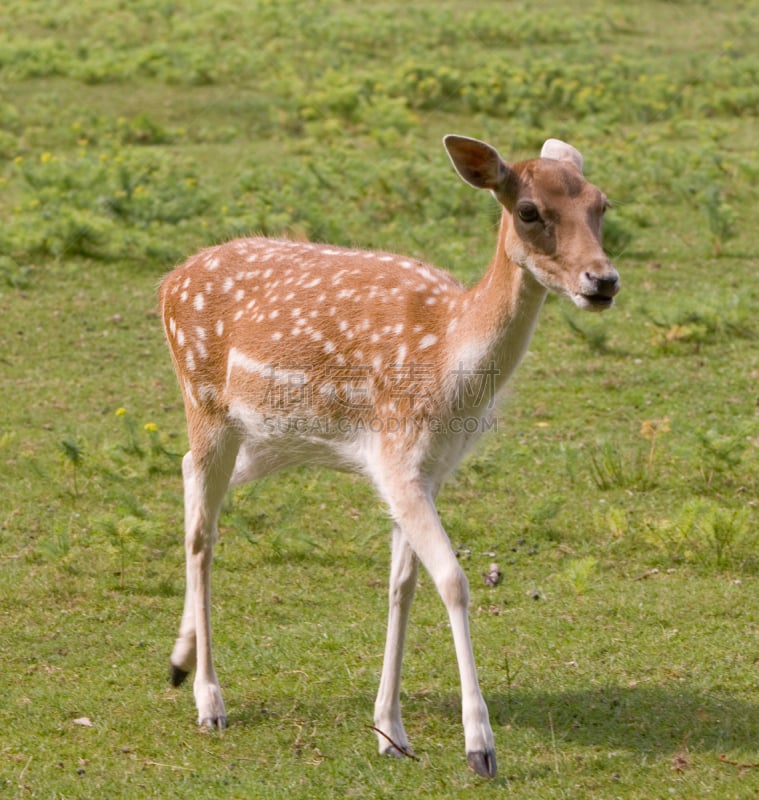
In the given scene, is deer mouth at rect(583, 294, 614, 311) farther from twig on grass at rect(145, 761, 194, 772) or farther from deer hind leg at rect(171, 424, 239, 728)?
twig on grass at rect(145, 761, 194, 772)

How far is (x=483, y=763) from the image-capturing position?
5.24 meters

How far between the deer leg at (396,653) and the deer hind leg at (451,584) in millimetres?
268

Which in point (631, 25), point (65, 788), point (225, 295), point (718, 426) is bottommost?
point (631, 25)

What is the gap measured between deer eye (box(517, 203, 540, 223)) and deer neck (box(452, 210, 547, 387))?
12 cm

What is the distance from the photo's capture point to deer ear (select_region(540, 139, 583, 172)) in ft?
19.1

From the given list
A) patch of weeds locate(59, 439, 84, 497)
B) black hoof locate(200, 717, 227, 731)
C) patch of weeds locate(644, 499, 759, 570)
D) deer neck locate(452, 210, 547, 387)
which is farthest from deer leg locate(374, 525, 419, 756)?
patch of weeds locate(59, 439, 84, 497)

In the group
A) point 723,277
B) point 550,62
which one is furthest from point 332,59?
point 723,277

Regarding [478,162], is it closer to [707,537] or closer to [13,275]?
[707,537]

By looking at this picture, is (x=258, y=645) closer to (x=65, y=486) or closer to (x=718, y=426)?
(x=65, y=486)

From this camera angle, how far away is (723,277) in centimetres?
1274

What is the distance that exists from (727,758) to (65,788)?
256cm

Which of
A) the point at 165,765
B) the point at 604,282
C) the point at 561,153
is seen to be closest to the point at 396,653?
the point at 165,765

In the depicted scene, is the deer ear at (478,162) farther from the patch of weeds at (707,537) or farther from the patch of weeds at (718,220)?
the patch of weeds at (718,220)

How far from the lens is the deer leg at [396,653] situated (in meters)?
5.75
